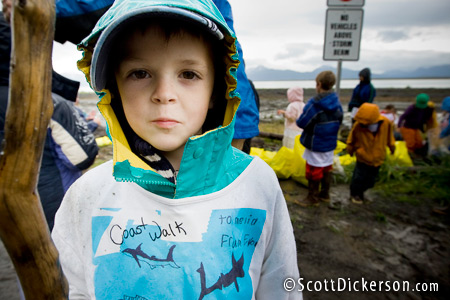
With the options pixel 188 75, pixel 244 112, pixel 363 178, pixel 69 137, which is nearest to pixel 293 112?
pixel 363 178

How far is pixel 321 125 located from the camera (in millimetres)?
4238

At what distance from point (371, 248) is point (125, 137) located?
3.48 metres

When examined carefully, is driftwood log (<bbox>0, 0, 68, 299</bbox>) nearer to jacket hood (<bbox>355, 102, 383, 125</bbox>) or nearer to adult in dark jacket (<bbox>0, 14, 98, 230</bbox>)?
adult in dark jacket (<bbox>0, 14, 98, 230</bbox>)

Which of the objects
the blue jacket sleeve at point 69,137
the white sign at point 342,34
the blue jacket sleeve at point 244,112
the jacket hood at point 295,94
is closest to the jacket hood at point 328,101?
the white sign at point 342,34

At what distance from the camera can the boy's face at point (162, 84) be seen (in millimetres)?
874

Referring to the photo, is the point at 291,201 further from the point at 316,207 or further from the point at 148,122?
the point at 148,122

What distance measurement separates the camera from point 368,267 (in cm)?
300

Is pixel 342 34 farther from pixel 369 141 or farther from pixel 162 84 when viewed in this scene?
pixel 162 84

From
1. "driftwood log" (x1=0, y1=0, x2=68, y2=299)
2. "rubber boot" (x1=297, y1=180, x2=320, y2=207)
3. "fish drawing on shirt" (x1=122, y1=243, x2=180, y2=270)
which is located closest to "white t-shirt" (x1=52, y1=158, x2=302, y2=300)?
"fish drawing on shirt" (x1=122, y1=243, x2=180, y2=270)

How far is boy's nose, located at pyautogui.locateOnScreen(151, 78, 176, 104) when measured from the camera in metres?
0.86

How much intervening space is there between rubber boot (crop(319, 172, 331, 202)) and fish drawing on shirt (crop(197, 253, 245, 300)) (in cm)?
396

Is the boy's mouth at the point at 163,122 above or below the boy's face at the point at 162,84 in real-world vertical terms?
below

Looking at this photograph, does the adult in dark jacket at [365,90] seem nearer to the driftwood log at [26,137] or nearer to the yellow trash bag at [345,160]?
the yellow trash bag at [345,160]

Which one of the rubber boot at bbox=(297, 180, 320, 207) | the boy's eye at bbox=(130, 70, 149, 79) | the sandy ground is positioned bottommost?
the sandy ground
